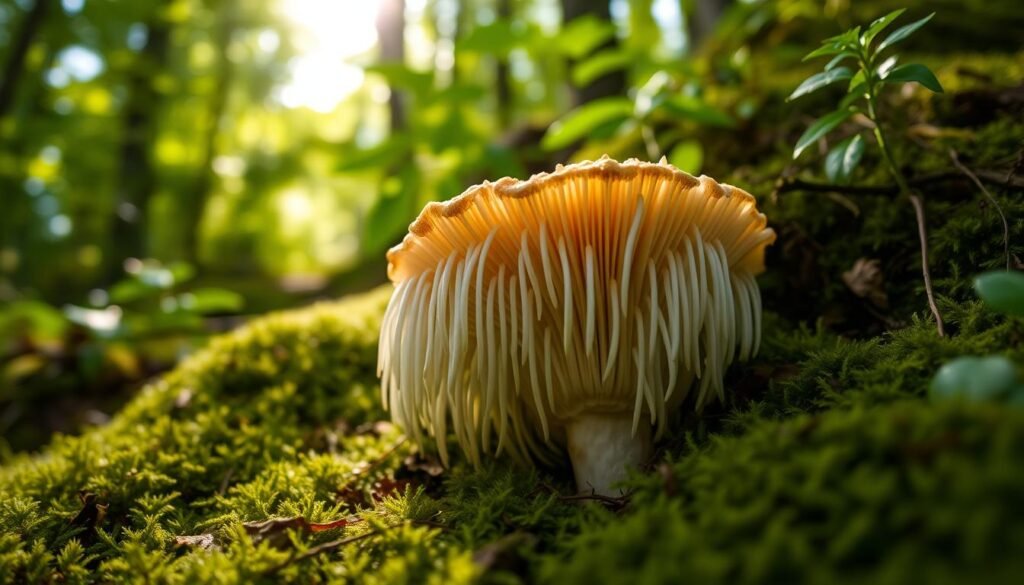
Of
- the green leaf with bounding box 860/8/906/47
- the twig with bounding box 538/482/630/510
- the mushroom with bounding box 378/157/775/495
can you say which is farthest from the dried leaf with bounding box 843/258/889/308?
the twig with bounding box 538/482/630/510

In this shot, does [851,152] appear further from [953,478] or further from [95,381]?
[95,381]

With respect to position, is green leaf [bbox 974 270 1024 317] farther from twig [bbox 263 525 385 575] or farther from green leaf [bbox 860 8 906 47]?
twig [bbox 263 525 385 575]

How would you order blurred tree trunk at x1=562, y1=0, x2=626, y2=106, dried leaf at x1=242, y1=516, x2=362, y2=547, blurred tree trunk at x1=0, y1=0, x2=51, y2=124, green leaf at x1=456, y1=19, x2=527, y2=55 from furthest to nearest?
blurred tree trunk at x1=0, y1=0, x2=51, y2=124 < blurred tree trunk at x1=562, y1=0, x2=626, y2=106 < green leaf at x1=456, y1=19, x2=527, y2=55 < dried leaf at x1=242, y1=516, x2=362, y2=547

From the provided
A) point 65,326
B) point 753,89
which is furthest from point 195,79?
point 753,89

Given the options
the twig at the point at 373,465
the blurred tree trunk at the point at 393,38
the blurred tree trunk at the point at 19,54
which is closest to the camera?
the twig at the point at 373,465

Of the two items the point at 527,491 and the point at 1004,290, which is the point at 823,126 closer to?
the point at 1004,290

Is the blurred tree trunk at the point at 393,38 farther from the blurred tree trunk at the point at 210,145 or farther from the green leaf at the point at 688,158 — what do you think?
the blurred tree trunk at the point at 210,145

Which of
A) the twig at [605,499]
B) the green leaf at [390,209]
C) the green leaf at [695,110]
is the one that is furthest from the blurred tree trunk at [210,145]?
the twig at [605,499]
